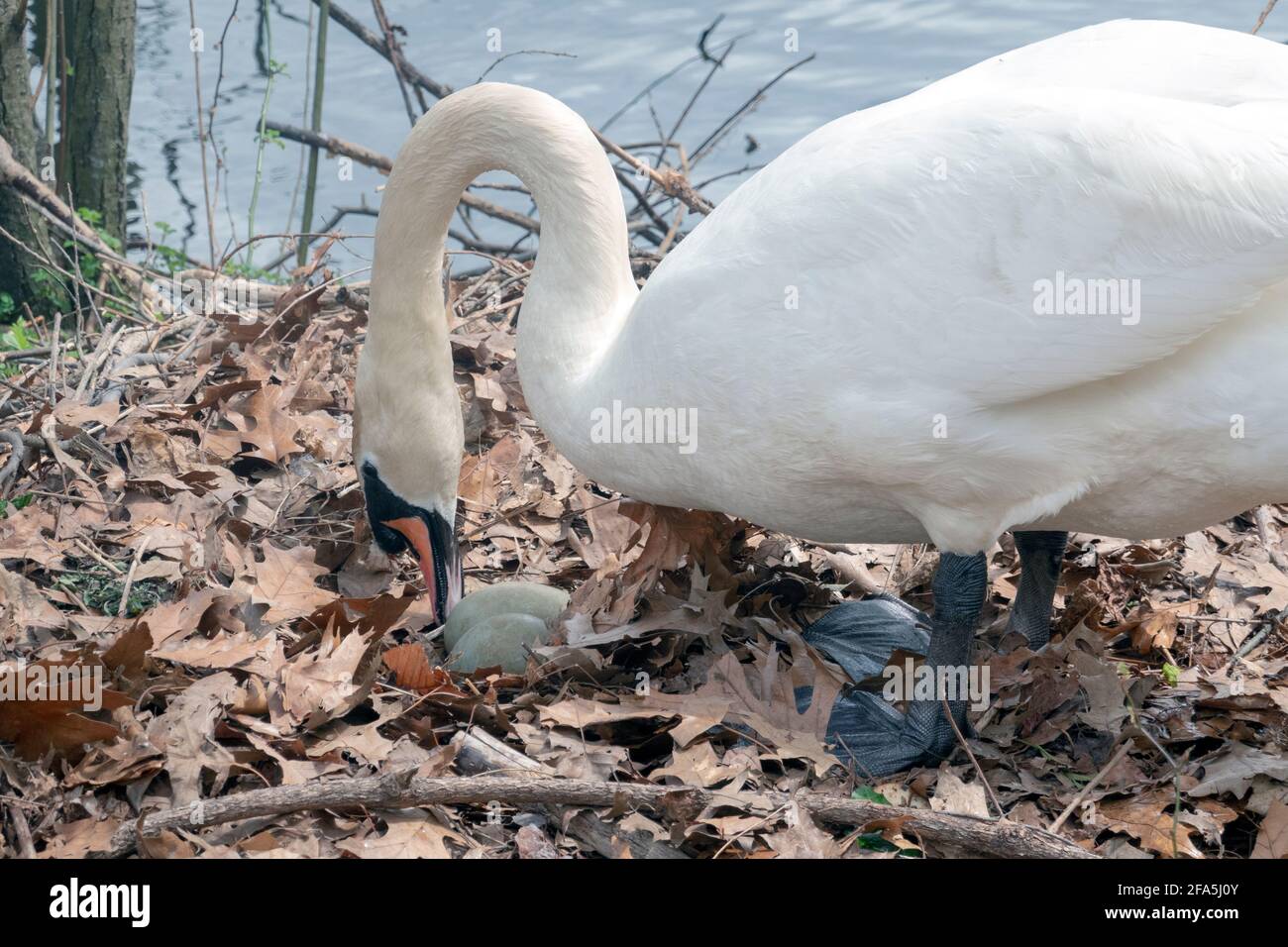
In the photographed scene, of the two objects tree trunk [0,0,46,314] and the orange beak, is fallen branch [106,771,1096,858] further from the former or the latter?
tree trunk [0,0,46,314]

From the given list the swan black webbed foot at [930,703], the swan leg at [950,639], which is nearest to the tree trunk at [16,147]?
the swan black webbed foot at [930,703]

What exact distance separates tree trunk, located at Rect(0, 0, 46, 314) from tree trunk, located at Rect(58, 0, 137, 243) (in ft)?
1.26

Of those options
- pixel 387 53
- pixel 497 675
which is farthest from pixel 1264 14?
pixel 387 53

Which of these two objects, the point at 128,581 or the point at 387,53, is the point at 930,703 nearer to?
the point at 128,581

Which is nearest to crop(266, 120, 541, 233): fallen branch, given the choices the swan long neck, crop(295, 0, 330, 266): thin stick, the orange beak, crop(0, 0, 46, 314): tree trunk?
crop(295, 0, 330, 266): thin stick

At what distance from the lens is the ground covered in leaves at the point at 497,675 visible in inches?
145

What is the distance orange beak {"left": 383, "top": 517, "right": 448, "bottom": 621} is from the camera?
4785 mm

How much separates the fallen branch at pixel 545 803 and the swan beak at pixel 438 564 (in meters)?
1.29

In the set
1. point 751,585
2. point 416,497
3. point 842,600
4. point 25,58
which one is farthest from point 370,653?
point 25,58

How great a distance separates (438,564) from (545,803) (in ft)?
4.72

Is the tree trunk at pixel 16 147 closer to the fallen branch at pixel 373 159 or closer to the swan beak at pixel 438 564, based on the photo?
the fallen branch at pixel 373 159

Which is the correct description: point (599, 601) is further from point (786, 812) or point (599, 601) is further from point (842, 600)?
point (786, 812)

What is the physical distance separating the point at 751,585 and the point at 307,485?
1845mm

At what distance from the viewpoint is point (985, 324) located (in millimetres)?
Result: 3660
